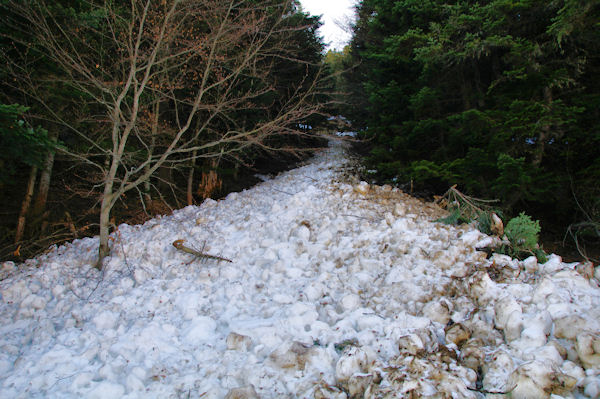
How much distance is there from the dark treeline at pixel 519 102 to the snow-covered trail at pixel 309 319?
1865 mm

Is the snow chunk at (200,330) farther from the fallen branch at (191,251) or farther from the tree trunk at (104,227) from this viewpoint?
the tree trunk at (104,227)

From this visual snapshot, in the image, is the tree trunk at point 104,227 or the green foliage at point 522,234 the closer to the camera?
the green foliage at point 522,234

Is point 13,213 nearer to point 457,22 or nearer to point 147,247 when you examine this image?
point 147,247

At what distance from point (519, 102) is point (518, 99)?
70 centimetres

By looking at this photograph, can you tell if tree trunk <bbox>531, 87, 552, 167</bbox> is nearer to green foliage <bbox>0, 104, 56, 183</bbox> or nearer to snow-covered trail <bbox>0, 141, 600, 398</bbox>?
snow-covered trail <bbox>0, 141, 600, 398</bbox>

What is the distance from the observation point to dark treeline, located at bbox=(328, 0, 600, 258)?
502 cm

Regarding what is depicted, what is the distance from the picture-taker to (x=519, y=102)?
5.07 metres

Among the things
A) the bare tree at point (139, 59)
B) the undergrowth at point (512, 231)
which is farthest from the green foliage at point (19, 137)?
the undergrowth at point (512, 231)

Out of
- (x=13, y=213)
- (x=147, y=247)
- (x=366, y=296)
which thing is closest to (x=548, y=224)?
(x=366, y=296)

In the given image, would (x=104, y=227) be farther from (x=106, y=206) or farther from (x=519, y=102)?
(x=519, y=102)

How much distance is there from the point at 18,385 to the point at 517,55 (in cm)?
759

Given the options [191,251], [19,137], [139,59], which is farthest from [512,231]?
[19,137]

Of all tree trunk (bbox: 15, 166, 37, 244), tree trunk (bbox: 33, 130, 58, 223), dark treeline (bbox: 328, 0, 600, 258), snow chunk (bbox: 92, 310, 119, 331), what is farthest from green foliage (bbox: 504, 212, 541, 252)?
tree trunk (bbox: 33, 130, 58, 223)

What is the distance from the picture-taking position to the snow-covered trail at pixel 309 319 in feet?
6.81
